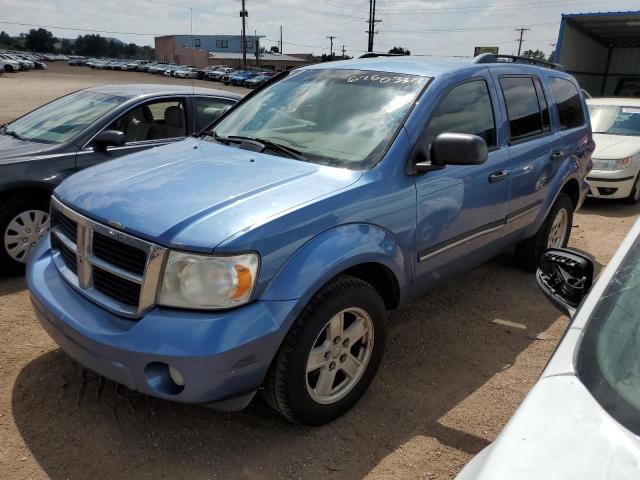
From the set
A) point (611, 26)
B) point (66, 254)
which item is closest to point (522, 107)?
point (66, 254)

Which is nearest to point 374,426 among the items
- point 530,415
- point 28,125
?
point 530,415

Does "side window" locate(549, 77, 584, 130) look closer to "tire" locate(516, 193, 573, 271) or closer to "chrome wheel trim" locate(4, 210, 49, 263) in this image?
"tire" locate(516, 193, 573, 271)

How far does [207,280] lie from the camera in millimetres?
2240

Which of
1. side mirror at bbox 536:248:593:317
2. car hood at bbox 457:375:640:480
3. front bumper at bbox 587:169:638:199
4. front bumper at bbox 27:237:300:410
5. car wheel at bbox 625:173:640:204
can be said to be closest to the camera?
car hood at bbox 457:375:640:480

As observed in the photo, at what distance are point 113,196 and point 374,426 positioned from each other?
179 cm

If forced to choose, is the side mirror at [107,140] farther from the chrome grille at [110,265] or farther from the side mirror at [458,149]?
the side mirror at [458,149]

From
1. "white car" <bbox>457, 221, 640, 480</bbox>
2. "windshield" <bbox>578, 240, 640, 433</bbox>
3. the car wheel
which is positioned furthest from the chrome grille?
the car wheel

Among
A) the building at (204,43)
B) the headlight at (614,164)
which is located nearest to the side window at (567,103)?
the headlight at (614,164)

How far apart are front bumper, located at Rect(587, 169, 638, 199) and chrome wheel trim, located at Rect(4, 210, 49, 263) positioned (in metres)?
7.19

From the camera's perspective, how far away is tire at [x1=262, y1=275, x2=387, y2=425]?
2.46m

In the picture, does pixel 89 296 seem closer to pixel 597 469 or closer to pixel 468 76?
pixel 597 469

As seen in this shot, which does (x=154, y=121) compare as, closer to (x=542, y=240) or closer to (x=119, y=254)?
(x=119, y=254)

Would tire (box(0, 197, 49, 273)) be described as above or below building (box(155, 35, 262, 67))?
below

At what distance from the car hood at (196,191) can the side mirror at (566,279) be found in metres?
1.09
